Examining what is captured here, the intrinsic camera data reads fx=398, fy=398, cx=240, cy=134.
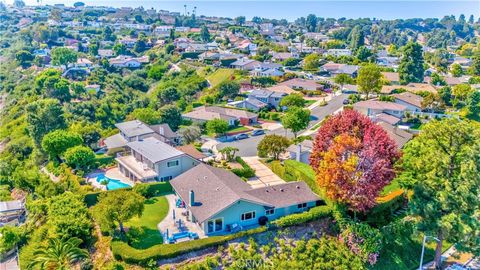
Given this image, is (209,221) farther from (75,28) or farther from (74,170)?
(75,28)

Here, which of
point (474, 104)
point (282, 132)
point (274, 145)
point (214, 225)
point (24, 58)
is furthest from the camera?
point (24, 58)

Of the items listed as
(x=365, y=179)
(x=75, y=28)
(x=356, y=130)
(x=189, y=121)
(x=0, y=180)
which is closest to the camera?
(x=365, y=179)

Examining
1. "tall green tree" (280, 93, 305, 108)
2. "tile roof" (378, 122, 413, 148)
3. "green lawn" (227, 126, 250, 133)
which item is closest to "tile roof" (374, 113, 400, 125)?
"tile roof" (378, 122, 413, 148)

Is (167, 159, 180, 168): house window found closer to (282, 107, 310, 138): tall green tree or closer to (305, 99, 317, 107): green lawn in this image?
(282, 107, 310, 138): tall green tree

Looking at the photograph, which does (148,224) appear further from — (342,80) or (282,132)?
(342,80)

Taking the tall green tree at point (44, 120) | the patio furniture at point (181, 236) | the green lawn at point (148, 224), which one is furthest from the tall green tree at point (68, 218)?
the tall green tree at point (44, 120)

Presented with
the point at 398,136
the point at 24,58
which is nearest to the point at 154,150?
the point at 398,136

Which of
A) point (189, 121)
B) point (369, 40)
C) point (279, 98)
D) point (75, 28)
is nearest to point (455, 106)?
point (279, 98)
